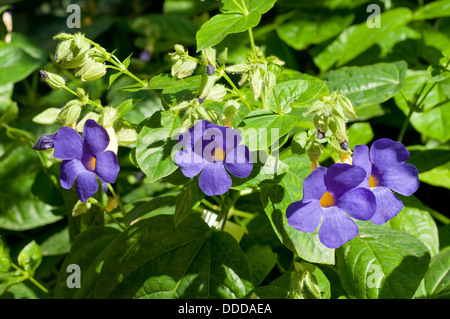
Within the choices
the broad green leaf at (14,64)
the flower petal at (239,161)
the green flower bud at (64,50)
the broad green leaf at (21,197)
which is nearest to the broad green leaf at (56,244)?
the broad green leaf at (21,197)

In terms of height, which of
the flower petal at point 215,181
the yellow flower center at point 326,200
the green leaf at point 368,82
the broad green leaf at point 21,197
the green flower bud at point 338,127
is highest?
the green flower bud at point 338,127

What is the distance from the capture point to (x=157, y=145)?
1046mm

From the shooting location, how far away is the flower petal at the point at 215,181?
3.00 feet

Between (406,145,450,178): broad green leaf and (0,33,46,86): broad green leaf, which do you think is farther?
(0,33,46,86): broad green leaf

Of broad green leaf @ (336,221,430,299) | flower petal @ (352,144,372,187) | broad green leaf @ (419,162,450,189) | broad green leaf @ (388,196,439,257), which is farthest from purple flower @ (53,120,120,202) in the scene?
broad green leaf @ (419,162,450,189)

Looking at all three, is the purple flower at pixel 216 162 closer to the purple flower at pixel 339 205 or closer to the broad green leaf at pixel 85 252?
the purple flower at pixel 339 205

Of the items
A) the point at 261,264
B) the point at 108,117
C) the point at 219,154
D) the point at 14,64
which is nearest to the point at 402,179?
the point at 219,154

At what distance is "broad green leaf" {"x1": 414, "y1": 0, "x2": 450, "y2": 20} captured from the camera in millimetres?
1728

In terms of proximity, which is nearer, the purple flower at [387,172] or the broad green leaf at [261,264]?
the purple flower at [387,172]

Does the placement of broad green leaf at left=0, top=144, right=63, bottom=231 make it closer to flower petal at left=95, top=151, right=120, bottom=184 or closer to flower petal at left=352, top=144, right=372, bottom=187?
flower petal at left=95, top=151, right=120, bottom=184

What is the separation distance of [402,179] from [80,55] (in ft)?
2.26

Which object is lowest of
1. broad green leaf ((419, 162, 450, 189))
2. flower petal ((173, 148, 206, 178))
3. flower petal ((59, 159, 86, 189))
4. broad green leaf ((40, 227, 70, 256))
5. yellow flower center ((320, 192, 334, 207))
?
broad green leaf ((40, 227, 70, 256))

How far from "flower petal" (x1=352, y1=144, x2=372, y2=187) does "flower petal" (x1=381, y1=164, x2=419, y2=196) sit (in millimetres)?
54

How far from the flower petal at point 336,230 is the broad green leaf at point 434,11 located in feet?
3.75
